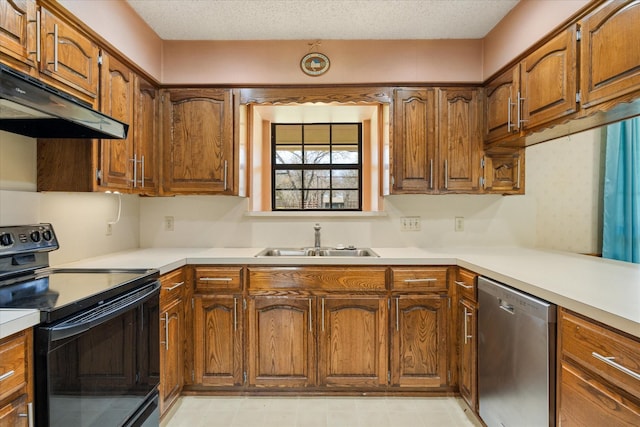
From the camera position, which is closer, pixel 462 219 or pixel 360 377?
pixel 360 377

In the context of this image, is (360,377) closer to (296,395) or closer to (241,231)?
(296,395)

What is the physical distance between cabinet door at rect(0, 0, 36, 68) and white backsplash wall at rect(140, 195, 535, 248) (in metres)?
1.49

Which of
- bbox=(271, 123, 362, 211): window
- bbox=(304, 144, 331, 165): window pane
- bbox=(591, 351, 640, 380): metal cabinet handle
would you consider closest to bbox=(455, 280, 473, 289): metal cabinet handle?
bbox=(591, 351, 640, 380): metal cabinet handle

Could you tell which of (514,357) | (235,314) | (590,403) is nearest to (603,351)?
(590,403)

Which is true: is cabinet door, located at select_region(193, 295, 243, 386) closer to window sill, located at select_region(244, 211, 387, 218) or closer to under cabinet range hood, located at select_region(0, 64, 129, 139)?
window sill, located at select_region(244, 211, 387, 218)

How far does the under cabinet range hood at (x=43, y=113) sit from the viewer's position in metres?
1.15

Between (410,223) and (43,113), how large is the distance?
7.55 feet

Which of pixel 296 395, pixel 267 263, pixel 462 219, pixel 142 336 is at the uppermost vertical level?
pixel 462 219

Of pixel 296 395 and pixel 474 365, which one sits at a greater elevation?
pixel 474 365

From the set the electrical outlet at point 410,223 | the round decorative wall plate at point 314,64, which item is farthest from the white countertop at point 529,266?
the round decorative wall plate at point 314,64

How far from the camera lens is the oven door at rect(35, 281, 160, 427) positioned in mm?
1117

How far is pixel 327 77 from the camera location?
252cm

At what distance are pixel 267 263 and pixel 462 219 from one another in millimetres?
1547

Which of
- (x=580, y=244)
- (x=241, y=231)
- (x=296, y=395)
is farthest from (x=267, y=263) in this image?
(x=580, y=244)
